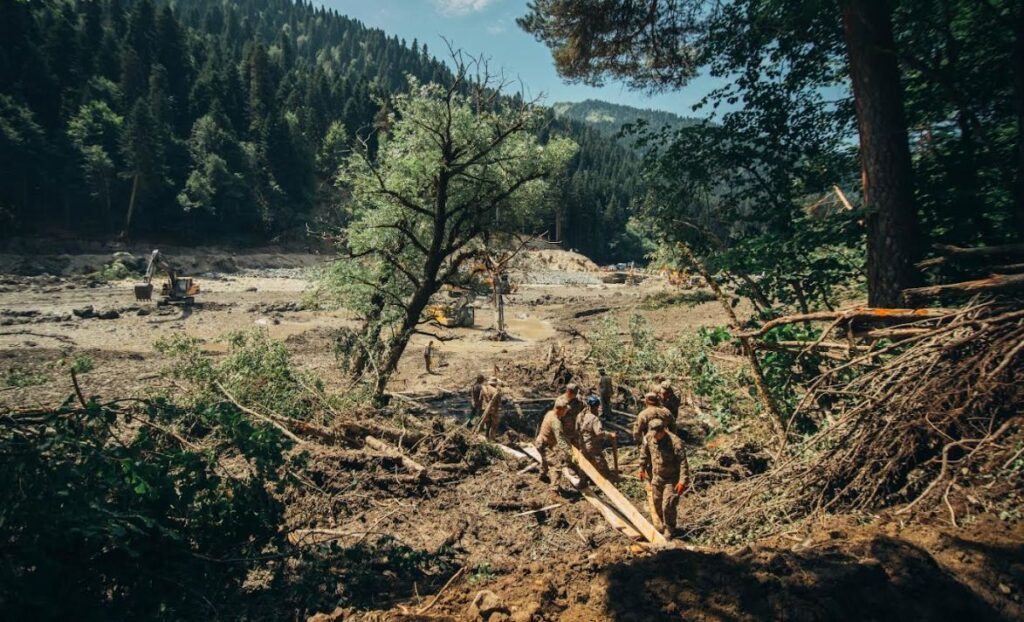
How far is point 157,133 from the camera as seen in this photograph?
58.3 m

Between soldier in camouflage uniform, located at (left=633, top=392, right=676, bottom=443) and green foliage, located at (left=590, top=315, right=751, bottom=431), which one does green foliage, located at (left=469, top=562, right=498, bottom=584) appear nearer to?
soldier in camouflage uniform, located at (left=633, top=392, right=676, bottom=443)

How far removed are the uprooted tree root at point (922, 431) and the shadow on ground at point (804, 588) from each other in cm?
99

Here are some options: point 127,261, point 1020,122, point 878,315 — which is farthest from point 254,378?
point 127,261

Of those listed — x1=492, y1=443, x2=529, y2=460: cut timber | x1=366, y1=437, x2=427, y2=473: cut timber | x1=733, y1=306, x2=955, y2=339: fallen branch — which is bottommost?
x1=492, y1=443, x2=529, y2=460: cut timber

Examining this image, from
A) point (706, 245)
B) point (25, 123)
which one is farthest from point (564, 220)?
Result: point (706, 245)

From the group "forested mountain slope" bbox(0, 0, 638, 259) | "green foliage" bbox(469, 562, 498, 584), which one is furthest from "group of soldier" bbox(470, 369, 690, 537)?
"forested mountain slope" bbox(0, 0, 638, 259)

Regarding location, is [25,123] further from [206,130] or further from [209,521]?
[209,521]

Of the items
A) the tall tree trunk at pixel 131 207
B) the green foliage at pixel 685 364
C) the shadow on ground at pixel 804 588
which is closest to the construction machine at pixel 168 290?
the green foliage at pixel 685 364

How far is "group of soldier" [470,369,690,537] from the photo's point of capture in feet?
20.7

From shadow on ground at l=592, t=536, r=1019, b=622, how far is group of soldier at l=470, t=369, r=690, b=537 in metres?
2.32

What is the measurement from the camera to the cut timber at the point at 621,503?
5756 millimetres

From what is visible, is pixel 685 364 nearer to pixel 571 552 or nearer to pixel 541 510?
pixel 541 510

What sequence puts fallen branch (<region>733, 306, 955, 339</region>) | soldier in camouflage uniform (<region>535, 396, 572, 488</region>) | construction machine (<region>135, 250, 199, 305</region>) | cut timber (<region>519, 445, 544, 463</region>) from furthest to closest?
construction machine (<region>135, 250, 199, 305</region>) < cut timber (<region>519, 445, 544, 463</region>) < soldier in camouflage uniform (<region>535, 396, 572, 488</region>) < fallen branch (<region>733, 306, 955, 339</region>)

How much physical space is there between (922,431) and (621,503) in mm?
3385
